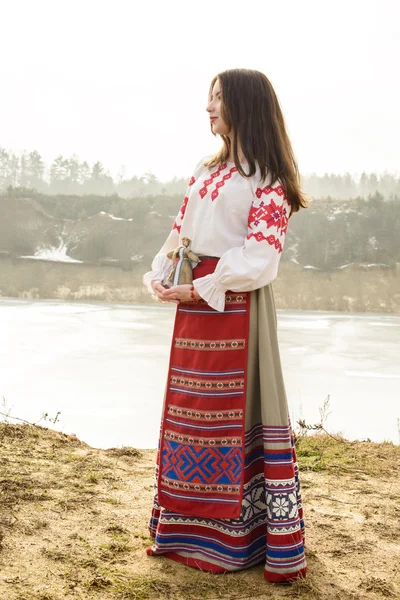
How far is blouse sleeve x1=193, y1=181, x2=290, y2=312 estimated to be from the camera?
1.98m

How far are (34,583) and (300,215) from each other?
29835 mm

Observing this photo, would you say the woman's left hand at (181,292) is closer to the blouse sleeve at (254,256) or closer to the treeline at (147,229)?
the blouse sleeve at (254,256)

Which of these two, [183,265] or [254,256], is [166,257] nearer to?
[183,265]

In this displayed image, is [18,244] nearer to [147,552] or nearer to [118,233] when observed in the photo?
[118,233]

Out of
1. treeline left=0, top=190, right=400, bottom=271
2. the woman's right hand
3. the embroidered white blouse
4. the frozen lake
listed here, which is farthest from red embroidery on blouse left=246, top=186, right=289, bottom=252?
treeline left=0, top=190, right=400, bottom=271

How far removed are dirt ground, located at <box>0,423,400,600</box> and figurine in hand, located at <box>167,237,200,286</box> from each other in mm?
939

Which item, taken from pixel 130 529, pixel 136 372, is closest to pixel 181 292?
pixel 130 529

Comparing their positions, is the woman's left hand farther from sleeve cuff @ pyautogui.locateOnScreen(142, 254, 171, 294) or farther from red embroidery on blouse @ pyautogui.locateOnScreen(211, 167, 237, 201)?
red embroidery on blouse @ pyautogui.locateOnScreen(211, 167, 237, 201)

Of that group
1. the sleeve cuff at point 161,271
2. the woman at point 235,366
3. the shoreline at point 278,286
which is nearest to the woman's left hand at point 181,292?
the woman at point 235,366

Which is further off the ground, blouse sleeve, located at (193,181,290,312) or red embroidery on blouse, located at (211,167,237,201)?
red embroidery on blouse, located at (211,167,237,201)

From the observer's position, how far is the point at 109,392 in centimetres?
822

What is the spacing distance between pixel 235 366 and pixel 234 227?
442mm

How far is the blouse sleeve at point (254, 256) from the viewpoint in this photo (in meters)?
1.98

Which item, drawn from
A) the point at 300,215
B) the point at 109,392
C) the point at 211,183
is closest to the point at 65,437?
the point at 211,183
